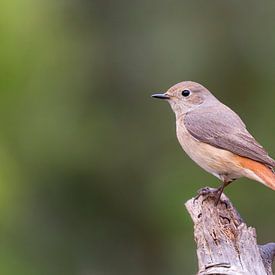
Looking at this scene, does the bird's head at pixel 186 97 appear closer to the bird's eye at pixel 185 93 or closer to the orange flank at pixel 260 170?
the bird's eye at pixel 185 93

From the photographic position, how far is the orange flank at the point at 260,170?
24.3ft

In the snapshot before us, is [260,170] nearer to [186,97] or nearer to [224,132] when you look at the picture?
[224,132]

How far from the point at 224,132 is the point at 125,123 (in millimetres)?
4536

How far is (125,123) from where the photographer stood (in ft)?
40.5

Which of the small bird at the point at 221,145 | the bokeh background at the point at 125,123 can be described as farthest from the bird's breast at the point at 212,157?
the bokeh background at the point at 125,123

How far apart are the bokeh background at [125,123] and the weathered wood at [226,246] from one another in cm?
415

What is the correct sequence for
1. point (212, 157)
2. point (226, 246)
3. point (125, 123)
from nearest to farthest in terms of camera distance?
1. point (226, 246)
2. point (212, 157)
3. point (125, 123)

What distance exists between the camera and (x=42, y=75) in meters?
11.5

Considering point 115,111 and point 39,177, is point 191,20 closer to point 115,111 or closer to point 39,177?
point 115,111

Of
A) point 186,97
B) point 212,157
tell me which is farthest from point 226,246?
point 186,97

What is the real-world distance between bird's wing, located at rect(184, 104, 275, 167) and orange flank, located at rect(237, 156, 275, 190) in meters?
0.04

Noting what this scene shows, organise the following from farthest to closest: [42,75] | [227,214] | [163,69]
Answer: [163,69]
[42,75]
[227,214]

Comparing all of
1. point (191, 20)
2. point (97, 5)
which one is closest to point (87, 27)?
point (97, 5)

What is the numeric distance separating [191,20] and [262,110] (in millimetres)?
1414
